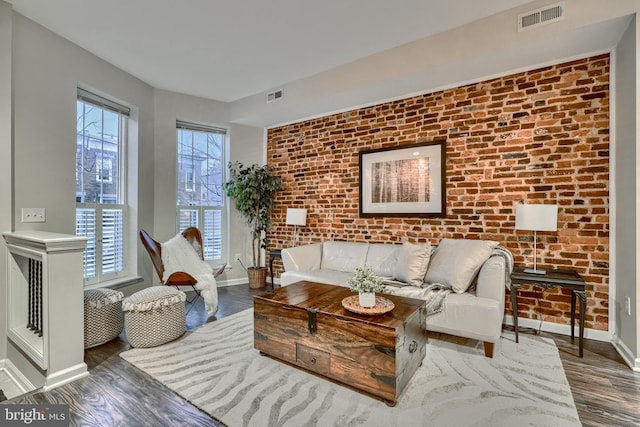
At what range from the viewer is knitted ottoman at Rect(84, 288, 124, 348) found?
104 inches

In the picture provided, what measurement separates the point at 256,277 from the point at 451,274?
301 cm

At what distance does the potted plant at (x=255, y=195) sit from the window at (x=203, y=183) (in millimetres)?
282

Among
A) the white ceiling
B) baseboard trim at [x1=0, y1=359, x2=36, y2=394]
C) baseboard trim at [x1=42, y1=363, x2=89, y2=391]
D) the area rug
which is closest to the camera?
the area rug

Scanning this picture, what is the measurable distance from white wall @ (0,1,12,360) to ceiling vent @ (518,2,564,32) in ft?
14.2

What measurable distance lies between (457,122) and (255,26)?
7.88ft

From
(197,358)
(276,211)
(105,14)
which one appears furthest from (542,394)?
(105,14)

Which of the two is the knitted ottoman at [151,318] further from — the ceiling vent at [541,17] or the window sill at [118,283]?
the ceiling vent at [541,17]

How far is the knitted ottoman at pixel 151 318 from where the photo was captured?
2.63 meters

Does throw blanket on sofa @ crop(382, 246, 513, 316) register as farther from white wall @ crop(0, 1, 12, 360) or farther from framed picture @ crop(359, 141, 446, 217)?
white wall @ crop(0, 1, 12, 360)

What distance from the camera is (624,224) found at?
2549 mm

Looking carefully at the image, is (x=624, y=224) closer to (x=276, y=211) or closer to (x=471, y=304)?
(x=471, y=304)

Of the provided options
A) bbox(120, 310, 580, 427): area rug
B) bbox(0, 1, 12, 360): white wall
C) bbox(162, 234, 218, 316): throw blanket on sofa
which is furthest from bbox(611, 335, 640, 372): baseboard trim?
bbox(0, 1, 12, 360): white wall

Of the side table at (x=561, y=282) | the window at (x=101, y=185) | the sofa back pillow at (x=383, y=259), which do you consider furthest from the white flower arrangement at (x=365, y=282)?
the window at (x=101, y=185)

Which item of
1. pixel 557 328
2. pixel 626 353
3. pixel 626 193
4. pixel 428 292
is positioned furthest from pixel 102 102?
pixel 626 353
